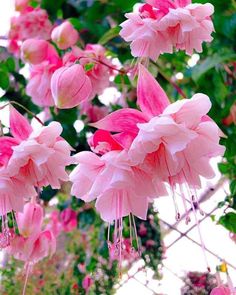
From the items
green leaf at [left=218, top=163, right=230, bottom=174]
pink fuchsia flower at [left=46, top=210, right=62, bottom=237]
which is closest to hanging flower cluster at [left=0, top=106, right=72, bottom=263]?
green leaf at [left=218, top=163, right=230, bottom=174]

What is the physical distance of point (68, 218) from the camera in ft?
4.67

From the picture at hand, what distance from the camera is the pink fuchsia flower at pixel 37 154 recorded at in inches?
17.8

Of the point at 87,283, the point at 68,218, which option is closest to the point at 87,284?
the point at 87,283

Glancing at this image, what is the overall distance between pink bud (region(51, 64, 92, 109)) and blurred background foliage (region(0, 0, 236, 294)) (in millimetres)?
226

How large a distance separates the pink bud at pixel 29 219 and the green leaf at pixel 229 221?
31 cm

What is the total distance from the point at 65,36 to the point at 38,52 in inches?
5.3

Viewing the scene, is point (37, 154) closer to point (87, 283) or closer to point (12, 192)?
point (12, 192)

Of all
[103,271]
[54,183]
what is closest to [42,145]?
[54,183]

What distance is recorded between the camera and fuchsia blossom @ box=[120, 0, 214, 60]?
511 mm

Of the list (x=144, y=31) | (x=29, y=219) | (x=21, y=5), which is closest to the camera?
(x=144, y=31)

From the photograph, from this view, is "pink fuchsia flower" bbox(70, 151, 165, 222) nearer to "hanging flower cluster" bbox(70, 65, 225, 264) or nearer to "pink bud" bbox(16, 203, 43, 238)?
"hanging flower cluster" bbox(70, 65, 225, 264)

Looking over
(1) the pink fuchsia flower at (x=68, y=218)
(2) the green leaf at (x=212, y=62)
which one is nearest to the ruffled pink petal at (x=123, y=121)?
(2) the green leaf at (x=212, y=62)

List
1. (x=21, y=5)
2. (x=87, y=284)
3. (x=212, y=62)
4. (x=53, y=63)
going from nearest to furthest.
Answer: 1. (x=53, y=63)
2. (x=212, y=62)
3. (x=21, y=5)
4. (x=87, y=284)

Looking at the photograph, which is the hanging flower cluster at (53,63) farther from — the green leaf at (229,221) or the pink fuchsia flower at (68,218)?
the pink fuchsia flower at (68,218)
